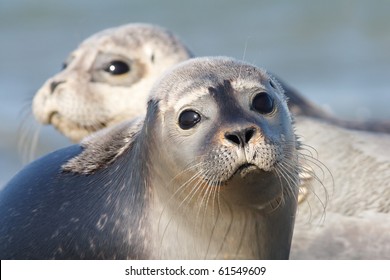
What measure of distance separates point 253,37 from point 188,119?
37.7 feet

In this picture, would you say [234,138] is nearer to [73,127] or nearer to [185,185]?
[185,185]

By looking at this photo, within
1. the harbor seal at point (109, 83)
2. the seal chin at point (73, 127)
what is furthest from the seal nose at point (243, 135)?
the seal chin at point (73, 127)

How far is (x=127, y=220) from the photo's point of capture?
5387 millimetres

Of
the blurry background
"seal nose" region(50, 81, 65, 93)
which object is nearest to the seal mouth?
"seal nose" region(50, 81, 65, 93)

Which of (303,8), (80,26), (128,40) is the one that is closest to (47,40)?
(80,26)

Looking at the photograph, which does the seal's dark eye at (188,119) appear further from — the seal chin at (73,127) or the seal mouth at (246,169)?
the seal chin at (73,127)

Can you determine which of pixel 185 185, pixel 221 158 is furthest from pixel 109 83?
pixel 221 158

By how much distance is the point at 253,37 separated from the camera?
1647 centimetres

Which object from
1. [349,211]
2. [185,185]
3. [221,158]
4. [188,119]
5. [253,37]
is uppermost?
[253,37]

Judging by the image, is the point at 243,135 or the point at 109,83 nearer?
the point at 243,135

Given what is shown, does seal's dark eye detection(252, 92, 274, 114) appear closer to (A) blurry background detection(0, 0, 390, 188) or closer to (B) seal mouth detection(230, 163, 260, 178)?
(B) seal mouth detection(230, 163, 260, 178)

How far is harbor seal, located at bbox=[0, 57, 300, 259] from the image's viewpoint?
4.93m

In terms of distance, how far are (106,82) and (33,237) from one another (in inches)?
111

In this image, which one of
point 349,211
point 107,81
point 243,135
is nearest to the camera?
point 243,135
